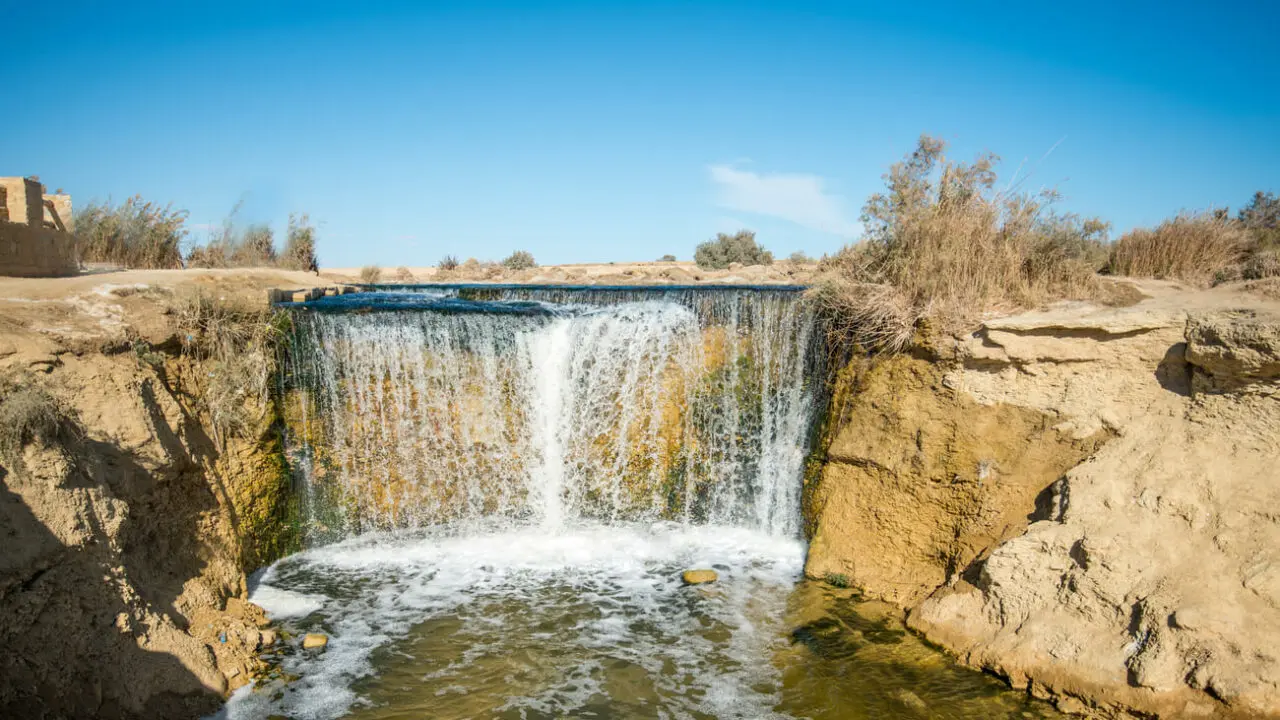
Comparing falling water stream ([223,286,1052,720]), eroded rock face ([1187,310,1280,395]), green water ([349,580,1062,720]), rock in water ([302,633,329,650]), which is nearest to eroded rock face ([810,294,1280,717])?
eroded rock face ([1187,310,1280,395])

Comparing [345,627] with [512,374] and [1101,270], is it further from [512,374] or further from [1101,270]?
[1101,270]

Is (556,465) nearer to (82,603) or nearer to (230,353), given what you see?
(230,353)

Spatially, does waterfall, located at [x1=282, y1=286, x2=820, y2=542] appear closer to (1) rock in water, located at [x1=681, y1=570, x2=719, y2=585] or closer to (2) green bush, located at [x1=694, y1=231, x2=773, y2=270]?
(1) rock in water, located at [x1=681, y1=570, x2=719, y2=585]

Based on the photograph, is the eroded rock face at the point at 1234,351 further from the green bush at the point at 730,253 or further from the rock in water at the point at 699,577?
the green bush at the point at 730,253

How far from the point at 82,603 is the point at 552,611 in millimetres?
3120

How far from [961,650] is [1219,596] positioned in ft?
5.17

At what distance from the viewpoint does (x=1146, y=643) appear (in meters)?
4.16

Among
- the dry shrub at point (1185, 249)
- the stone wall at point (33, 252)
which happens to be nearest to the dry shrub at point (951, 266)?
the dry shrub at point (1185, 249)

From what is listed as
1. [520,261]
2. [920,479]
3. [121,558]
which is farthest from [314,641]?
[520,261]

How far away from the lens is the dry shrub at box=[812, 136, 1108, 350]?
610cm

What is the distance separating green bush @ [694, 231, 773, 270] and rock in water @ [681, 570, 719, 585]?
15708 mm

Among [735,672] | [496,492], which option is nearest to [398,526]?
[496,492]

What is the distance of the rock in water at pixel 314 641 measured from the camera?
5180 millimetres

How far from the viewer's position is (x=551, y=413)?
24.5 feet
